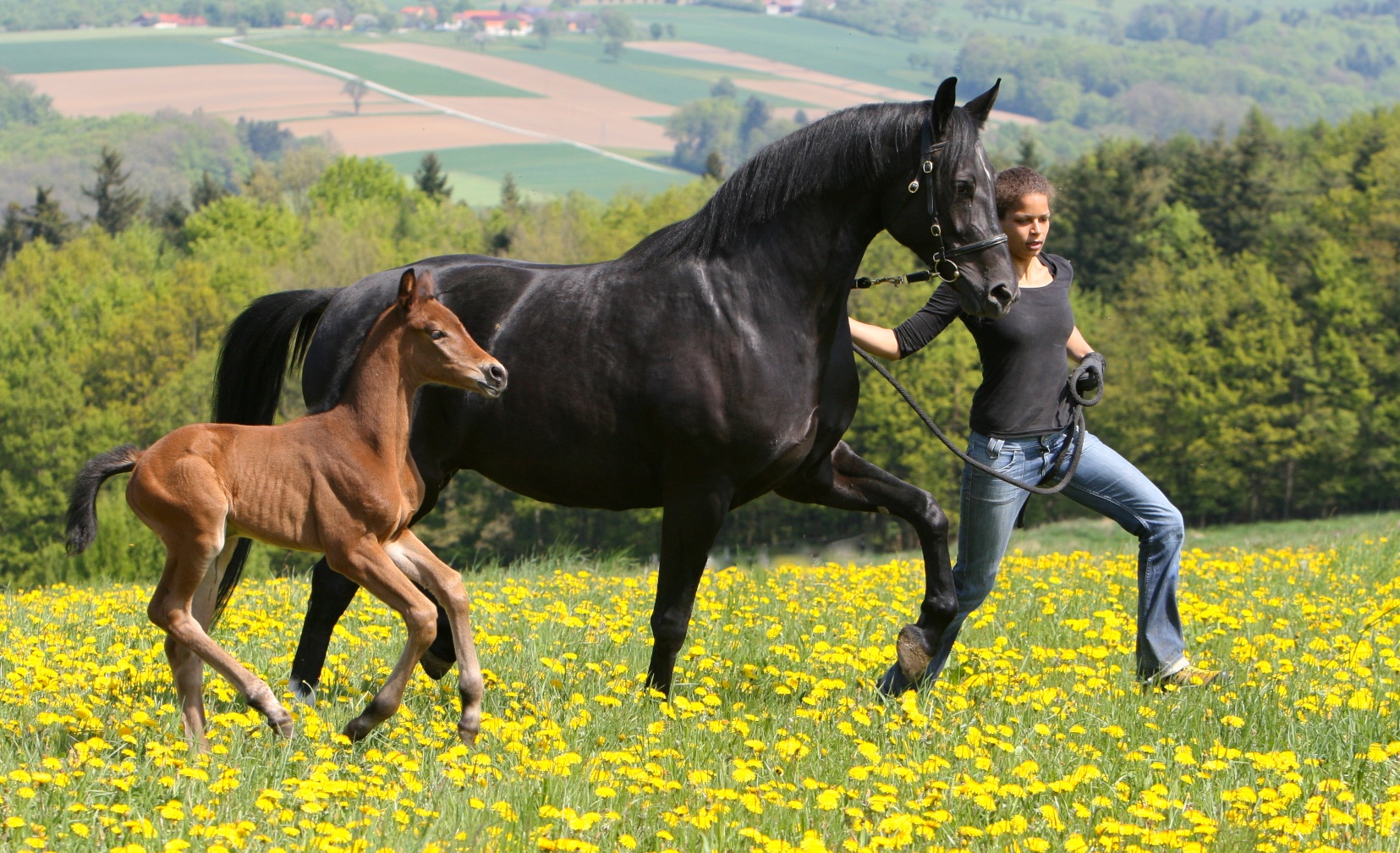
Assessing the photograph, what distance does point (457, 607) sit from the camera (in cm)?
534

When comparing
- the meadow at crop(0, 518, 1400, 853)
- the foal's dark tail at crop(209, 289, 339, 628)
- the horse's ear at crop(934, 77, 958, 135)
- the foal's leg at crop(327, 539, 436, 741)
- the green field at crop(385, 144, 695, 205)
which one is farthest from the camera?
the green field at crop(385, 144, 695, 205)

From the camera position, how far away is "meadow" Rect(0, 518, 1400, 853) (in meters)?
4.19

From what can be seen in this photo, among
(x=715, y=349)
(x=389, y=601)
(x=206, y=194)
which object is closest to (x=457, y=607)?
(x=389, y=601)

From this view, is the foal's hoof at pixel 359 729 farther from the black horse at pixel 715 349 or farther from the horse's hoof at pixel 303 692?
the black horse at pixel 715 349

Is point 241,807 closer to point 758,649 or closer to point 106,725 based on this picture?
point 106,725

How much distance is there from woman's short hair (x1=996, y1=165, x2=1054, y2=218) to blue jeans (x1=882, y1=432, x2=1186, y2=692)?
3.50 ft

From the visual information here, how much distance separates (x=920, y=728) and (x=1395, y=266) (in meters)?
61.1

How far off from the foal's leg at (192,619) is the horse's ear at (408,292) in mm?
1049

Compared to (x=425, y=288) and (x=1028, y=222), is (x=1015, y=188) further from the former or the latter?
(x=425, y=288)

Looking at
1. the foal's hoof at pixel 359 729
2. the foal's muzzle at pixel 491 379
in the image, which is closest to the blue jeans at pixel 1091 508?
the foal's muzzle at pixel 491 379

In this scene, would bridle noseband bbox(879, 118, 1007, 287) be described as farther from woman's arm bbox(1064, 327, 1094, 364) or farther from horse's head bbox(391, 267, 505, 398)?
horse's head bbox(391, 267, 505, 398)

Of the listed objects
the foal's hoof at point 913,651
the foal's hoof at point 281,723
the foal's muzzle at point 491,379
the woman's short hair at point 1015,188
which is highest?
the woman's short hair at point 1015,188

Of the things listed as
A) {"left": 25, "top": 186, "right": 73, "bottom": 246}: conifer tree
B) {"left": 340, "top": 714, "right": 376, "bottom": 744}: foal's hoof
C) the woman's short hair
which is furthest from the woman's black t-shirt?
{"left": 25, "top": 186, "right": 73, "bottom": 246}: conifer tree

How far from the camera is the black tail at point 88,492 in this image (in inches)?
204
